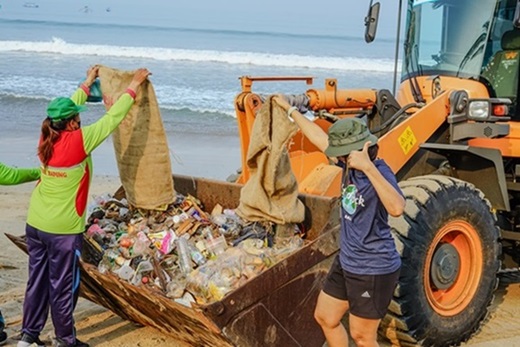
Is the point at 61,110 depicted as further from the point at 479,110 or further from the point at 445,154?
the point at 479,110

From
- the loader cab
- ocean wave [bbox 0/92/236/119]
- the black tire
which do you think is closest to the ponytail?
the black tire

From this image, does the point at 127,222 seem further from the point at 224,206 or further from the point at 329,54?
the point at 329,54

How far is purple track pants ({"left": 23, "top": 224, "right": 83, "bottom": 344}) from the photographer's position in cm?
488

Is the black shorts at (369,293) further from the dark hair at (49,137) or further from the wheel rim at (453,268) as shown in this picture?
the dark hair at (49,137)

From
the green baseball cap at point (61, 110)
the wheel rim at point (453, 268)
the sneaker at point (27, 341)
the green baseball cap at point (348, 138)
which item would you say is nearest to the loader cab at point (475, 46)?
the wheel rim at point (453, 268)

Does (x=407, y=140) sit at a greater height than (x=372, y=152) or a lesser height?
lesser

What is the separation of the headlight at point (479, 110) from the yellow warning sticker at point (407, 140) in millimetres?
541

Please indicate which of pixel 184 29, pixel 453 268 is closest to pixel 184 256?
pixel 453 268

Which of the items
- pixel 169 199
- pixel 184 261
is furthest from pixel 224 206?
pixel 184 261

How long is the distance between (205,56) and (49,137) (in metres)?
35.3

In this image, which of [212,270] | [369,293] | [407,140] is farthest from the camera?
[407,140]

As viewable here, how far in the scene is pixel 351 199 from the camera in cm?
409

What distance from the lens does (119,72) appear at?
212 inches

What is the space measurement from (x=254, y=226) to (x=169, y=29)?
61388 mm
